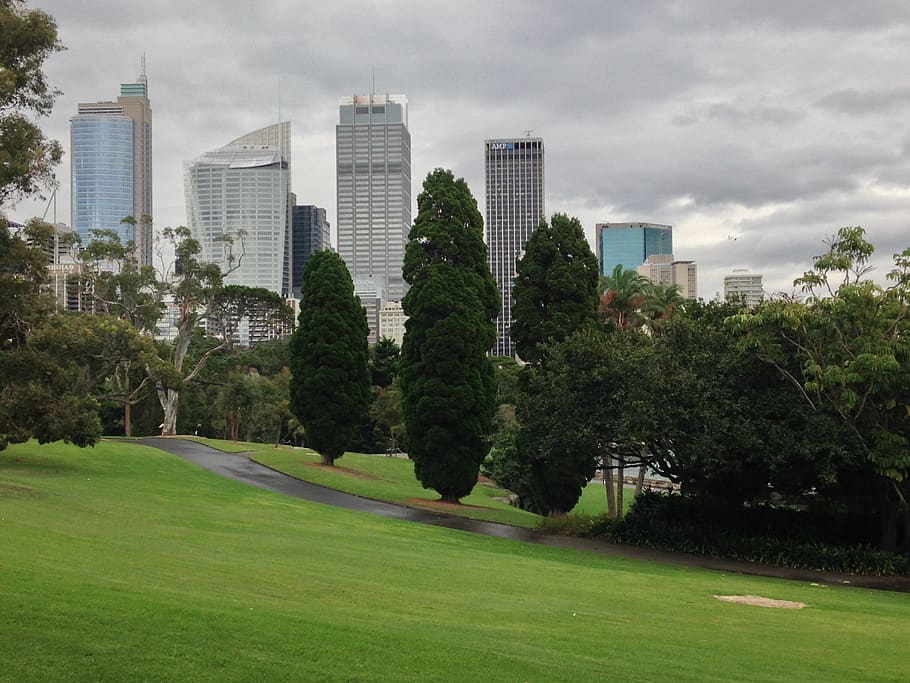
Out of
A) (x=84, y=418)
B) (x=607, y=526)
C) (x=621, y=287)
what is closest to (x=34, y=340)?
(x=84, y=418)

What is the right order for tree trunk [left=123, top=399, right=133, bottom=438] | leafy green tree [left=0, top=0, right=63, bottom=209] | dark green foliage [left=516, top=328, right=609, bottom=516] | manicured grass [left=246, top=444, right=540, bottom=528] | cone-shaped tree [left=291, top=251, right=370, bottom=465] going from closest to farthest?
leafy green tree [left=0, top=0, right=63, bottom=209], dark green foliage [left=516, top=328, right=609, bottom=516], manicured grass [left=246, top=444, right=540, bottom=528], cone-shaped tree [left=291, top=251, right=370, bottom=465], tree trunk [left=123, top=399, right=133, bottom=438]

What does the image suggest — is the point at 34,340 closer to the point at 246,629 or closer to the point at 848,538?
the point at 246,629

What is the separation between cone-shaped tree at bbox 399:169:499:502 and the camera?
32.6 meters

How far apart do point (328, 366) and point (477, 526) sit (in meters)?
15.0

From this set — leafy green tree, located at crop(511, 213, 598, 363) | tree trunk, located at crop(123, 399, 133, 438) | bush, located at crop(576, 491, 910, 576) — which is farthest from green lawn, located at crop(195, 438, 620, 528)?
tree trunk, located at crop(123, 399, 133, 438)

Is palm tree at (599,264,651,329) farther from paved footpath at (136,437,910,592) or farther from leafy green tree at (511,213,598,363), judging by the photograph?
paved footpath at (136,437,910,592)

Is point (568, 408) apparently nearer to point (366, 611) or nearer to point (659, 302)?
point (366, 611)

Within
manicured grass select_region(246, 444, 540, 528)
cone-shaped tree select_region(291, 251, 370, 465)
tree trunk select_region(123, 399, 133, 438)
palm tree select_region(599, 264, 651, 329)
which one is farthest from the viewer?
tree trunk select_region(123, 399, 133, 438)

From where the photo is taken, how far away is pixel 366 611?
11938 millimetres

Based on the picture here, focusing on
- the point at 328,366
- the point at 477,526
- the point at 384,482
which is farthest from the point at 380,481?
the point at 477,526

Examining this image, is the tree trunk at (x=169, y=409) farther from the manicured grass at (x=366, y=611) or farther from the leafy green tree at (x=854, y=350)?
the leafy green tree at (x=854, y=350)

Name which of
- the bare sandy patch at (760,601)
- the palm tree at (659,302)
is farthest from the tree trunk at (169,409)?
the bare sandy patch at (760,601)

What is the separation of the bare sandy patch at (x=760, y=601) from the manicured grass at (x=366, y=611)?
1.55ft

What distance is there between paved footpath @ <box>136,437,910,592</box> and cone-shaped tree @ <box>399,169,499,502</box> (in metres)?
2.69
